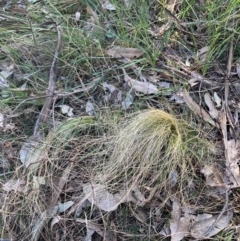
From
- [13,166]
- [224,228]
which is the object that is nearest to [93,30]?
[13,166]

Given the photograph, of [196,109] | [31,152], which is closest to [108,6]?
[196,109]

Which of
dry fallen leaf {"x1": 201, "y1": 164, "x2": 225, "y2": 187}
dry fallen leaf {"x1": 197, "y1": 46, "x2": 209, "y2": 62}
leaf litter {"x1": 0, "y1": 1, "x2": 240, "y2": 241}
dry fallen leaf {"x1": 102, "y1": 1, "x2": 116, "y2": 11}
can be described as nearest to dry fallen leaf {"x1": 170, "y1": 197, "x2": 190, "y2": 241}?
leaf litter {"x1": 0, "y1": 1, "x2": 240, "y2": 241}

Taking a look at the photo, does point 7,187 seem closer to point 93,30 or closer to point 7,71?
point 7,71

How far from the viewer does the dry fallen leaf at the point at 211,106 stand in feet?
6.86

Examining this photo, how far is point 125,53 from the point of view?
2.31 metres

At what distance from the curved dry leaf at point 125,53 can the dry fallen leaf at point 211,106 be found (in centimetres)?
37

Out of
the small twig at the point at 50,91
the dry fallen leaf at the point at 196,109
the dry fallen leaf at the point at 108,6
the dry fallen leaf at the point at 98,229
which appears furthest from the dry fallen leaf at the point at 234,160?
the dry fallen leaf at the point at 108,6

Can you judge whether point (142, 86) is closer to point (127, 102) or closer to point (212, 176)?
point (127, 102)

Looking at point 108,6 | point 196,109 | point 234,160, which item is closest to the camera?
point 234,160

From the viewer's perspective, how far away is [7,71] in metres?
2.40

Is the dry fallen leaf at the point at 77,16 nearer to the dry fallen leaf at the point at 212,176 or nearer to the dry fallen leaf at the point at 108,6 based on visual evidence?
the dry fallen leaf at the point at 108,6

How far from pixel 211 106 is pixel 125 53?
48 cm

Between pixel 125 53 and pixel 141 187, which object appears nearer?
pixel 141 187

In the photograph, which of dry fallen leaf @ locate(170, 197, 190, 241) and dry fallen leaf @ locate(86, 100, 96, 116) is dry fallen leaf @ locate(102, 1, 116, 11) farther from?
dry fallen leaf @ locate(170, 197, 190, 241)
